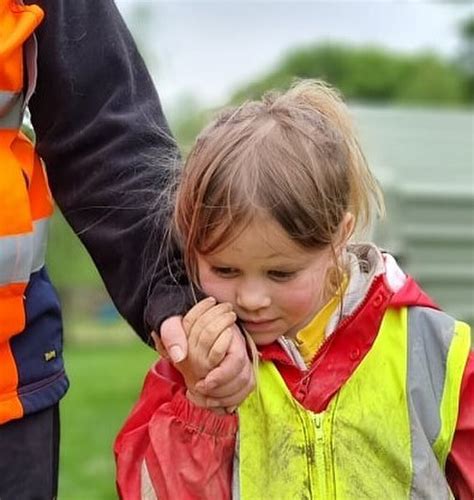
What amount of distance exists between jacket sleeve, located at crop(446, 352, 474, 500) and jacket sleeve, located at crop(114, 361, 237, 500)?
0.34 m

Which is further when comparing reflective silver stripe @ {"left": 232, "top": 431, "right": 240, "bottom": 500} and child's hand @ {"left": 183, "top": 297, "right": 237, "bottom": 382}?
reflective silver stripe @ {"left": 232, "top": 431, "right": 240, "bottom": 500}

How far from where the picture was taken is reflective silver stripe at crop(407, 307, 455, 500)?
7.27ft

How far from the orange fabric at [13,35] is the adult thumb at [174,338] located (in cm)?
41

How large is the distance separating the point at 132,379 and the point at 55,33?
943 centimetres

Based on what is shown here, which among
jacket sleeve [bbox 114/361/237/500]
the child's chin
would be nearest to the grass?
jacket sleeve [bbox 114/361/237/500]

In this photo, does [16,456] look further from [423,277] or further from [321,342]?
[423,277]

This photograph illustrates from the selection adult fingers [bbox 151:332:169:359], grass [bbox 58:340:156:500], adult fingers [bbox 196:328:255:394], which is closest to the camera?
adult fingers [bbox 196:328:255:394]

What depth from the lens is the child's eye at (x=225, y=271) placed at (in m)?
2.15

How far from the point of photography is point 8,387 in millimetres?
2148

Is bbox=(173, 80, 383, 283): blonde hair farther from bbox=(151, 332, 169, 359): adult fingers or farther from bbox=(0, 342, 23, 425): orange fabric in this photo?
bbox=(0, 342, 23, 425): orange fabric

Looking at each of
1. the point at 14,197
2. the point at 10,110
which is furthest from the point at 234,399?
the point at 10,110

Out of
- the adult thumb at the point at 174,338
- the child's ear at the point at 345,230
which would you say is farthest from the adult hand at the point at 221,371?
the child's ear at the point at 345,230

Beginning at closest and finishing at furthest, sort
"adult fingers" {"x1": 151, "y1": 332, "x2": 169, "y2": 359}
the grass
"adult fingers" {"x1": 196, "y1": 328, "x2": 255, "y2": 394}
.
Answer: "adult fingers" {"x1": 196, "y1": 328, "x2": 255, "y2": 394}
"adult fingers" {"x1": 151, "y1": 332, "x2": 169, "y2": 359}
the grass

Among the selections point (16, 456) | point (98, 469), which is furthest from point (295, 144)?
point (98, 469)
